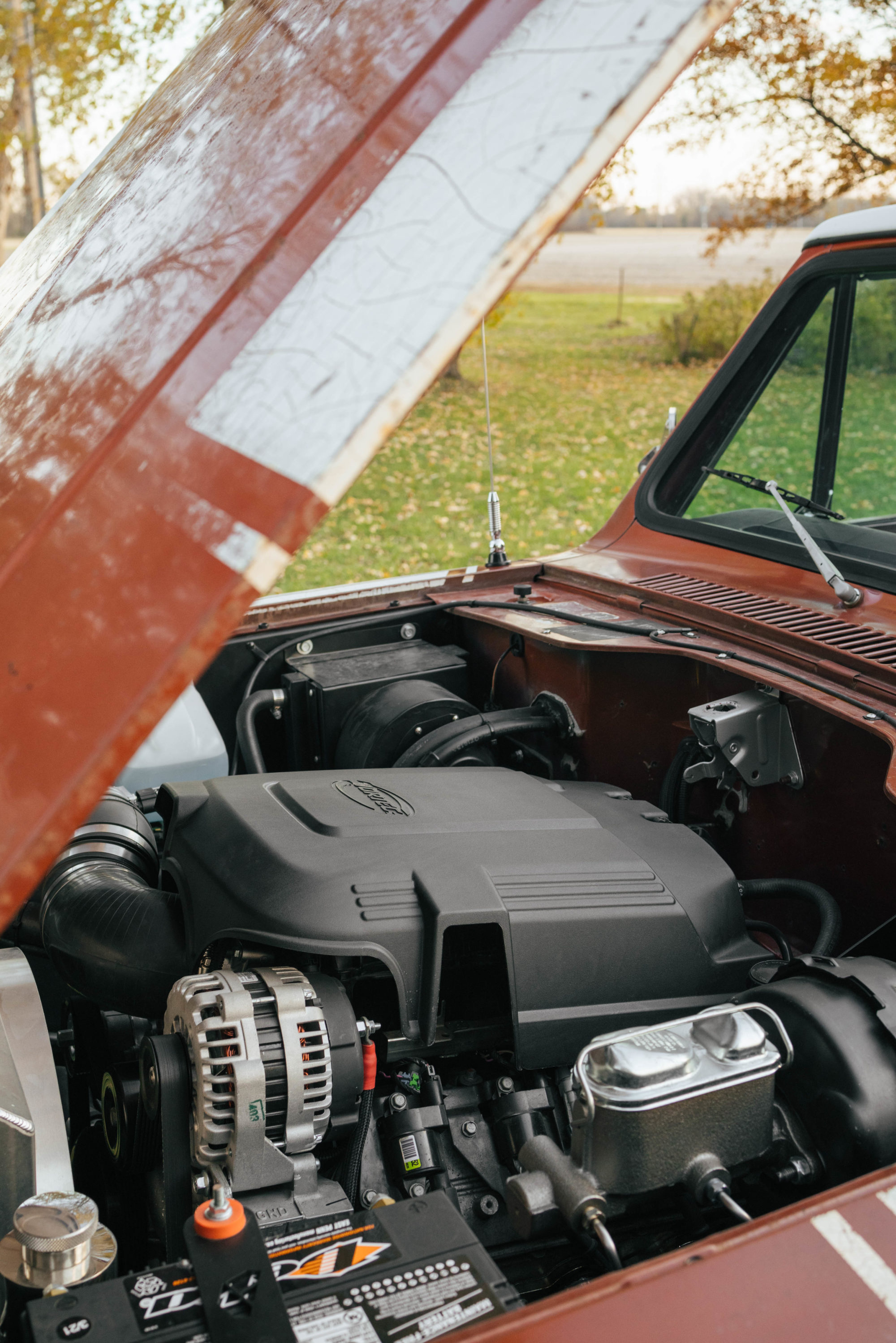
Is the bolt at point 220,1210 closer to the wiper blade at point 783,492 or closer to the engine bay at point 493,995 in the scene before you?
the engine bay at point 493,995

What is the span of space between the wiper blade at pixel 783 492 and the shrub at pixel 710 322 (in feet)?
34.9

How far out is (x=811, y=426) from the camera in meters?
2.67

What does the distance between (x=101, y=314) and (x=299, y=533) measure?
0.36 metres

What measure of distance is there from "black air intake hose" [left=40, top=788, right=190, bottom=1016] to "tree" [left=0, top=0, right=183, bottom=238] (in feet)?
28.2

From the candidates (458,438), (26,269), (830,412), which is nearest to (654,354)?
(458,438)

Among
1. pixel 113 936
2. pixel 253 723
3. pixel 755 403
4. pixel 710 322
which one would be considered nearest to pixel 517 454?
pixel 710 322

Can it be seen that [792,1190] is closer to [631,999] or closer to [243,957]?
[631,999]

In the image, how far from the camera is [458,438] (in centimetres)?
1167

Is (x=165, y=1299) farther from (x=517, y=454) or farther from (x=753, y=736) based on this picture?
(x=517, y=454)

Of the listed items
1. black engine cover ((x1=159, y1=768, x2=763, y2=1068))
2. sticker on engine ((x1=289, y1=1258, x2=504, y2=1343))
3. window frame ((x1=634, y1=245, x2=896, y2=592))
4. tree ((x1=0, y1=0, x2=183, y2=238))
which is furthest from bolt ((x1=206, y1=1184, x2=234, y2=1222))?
tree ((x1=0, y1=0, x2=183, y2=238))

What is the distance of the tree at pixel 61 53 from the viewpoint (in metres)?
8.46

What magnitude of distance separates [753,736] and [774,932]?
33 centimetres

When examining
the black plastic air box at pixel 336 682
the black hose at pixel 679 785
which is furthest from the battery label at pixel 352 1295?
the black plastic air box at pixel 336 682

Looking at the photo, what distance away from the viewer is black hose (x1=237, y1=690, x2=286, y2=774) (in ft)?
7.78
